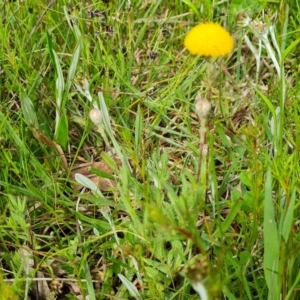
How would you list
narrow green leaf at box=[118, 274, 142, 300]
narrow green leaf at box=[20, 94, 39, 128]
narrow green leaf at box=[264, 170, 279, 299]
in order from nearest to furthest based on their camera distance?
narrow green leaf at box=[264, 170, 279, 299]
narrow green leaf at box=[118, 274, 142, 300]
narrow green leaf at box=[20, 94, 39, 128]

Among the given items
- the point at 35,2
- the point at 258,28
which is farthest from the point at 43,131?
the point at 258,28

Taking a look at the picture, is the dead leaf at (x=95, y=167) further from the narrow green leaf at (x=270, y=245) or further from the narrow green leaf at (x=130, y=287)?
the narrow green leaf at (x=270, y=245)

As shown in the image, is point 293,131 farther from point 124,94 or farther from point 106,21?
point 106,21

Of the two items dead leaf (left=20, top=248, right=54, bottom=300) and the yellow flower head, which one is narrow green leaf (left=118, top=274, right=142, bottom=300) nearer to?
dead leaf (left=20, top=248, right=54, bottom=300)

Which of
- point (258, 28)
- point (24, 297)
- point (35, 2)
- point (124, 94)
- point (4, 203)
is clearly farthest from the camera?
point (35, 2)

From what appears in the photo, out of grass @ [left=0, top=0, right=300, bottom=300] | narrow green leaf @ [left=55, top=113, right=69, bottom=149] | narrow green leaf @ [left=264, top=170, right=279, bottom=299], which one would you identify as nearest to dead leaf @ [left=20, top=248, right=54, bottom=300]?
grass @ [left=0, top=0, right=300, bottom=300]

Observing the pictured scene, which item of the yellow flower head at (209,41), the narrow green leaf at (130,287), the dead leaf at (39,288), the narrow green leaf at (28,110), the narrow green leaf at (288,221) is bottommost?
the dead leaf at (39,288)

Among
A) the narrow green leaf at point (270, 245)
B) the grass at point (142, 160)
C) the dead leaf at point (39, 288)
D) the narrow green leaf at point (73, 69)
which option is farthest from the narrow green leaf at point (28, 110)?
the narrow green leaf at point (270, 245)
